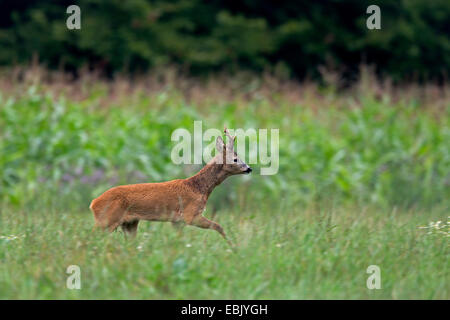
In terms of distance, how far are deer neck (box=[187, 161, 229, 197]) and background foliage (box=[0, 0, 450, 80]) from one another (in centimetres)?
1355

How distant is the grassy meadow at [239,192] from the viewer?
4.52 m

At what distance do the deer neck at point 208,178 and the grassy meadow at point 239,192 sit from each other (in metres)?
0.41

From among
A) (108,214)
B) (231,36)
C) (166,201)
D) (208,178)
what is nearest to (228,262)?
(166,201)

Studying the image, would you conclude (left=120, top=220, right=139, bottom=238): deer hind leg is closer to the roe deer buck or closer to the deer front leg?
the roe deer buck

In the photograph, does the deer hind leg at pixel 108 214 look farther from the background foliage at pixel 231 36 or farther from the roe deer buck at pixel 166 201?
the background foliage at pixel 231 36

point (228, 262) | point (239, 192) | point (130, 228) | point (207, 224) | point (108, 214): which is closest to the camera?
point (228, 262)

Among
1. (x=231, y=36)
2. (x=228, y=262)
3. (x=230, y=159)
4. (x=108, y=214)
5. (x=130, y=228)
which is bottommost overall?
(x=228, y=262)

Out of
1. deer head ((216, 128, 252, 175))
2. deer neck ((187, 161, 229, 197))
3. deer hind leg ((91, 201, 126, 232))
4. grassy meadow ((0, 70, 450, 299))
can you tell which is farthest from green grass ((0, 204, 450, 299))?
deer head ((216, 128, 252, 175))

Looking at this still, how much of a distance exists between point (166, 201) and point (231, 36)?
15.3 metres

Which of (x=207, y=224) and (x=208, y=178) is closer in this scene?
(x=207, y=224)

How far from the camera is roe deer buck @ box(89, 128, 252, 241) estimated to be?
198 inches

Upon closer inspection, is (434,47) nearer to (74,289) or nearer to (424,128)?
(424,128)

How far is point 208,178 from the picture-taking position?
5441 millimetres

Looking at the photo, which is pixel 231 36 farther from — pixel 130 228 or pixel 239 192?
pixel 130 228
